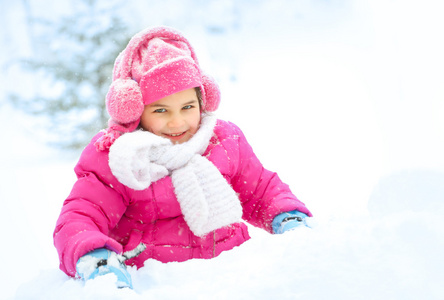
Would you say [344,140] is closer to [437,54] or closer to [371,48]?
[437,54]

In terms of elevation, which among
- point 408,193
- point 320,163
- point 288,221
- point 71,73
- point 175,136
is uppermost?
point 71,73

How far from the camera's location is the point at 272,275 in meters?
0.78

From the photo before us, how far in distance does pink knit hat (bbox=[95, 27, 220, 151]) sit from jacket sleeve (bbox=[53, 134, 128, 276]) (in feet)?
0.25

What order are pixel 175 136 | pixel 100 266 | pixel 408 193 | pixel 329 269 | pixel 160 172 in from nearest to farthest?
pixel 329 269, pixel 100 266, pixel 408 193, pixel 160 172, pixel 175 136

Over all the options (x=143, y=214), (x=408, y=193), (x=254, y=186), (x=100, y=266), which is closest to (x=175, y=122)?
(x=143, y=214)

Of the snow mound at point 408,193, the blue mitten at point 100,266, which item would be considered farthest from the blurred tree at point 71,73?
the snow mound at point 408,193

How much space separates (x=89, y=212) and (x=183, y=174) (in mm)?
304

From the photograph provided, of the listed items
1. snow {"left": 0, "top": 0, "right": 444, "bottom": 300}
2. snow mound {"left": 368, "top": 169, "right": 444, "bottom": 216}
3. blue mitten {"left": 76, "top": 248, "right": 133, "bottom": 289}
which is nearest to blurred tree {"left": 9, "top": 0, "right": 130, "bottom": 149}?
snow {"left": 0, "top": 0, "right": 444, "bottom": 300}

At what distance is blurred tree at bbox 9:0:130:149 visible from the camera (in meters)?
3.96

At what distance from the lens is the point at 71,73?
157 inches

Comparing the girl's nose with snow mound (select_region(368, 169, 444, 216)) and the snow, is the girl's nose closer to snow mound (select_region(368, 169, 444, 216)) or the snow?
the snow

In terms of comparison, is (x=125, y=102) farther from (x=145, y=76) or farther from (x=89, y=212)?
(x=89, y=212)

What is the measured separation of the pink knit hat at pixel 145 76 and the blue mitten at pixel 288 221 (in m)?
0.52

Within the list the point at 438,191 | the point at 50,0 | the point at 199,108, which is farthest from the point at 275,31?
the point at 438,191
